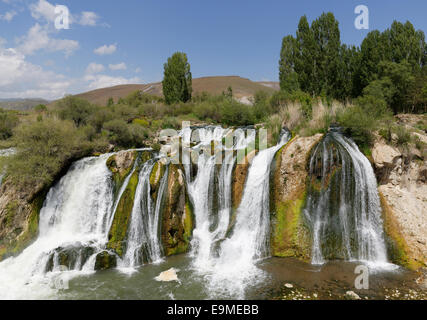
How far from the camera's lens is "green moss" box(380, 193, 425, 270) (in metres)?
7.08

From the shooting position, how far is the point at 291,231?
8070 millimetres

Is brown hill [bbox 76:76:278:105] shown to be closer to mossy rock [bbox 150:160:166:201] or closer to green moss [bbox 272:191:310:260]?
A: mossy rock [bbox 150:160:166:201]

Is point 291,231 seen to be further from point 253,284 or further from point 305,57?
point 305,57

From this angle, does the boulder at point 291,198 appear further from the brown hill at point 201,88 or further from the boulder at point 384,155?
the brown hill at point 201,88

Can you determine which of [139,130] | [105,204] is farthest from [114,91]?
[105,204]

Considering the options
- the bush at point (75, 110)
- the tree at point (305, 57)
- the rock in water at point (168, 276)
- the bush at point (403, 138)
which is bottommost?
the rock in water at point (168, 276)

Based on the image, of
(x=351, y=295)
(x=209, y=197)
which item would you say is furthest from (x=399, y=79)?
(x=351, y=295)

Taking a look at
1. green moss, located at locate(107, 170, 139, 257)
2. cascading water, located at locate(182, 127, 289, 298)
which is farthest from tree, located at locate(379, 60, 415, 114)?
green moss, located at locate(107, 170, 139, 257)

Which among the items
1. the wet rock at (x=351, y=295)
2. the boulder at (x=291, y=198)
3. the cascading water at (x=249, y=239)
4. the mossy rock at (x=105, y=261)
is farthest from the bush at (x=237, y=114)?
the wet rock at (x=351, y=295)

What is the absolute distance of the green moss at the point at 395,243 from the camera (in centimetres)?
708

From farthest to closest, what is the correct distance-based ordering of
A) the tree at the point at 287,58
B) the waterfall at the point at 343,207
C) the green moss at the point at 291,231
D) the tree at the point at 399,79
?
the tree at the point at 287,58
the tree at the point at 399,79
the green moss at the point at 291,231
the waterfall at the point at 343,207

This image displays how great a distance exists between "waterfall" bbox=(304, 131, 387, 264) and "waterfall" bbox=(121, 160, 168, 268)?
549 centimetres

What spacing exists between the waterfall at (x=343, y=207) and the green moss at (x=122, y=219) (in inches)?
259
